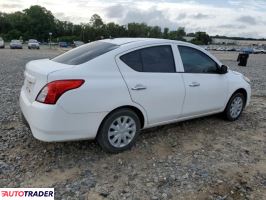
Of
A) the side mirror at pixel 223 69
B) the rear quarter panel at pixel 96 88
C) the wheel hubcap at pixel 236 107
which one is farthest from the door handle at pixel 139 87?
the wheel hubcap at pixel 236 107

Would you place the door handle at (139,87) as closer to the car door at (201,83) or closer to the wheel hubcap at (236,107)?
the car door at (201,83)

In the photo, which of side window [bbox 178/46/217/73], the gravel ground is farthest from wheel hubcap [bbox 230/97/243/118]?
side window [bbox 178/46/217/73]

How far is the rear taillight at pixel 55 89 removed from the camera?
3.74m

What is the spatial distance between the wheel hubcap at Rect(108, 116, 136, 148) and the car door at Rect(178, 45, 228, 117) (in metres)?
1.09

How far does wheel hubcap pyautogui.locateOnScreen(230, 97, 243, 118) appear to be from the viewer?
20.1 ft

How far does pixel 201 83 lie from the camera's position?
207 inches

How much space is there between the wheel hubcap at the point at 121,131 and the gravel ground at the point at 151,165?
0.63 feet

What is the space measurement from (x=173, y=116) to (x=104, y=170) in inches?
61.4

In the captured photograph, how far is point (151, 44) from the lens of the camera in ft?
15.6

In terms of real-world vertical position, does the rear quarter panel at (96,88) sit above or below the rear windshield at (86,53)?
below

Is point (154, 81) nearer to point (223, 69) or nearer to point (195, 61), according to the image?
point (195, 61)

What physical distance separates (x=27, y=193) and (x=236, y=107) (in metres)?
4.42

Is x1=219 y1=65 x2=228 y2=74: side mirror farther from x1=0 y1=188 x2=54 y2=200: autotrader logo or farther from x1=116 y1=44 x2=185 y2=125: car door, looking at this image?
x1=0 y1=188 x2=54 y2=200: autotrader logo

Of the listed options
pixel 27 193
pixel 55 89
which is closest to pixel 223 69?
pixel 55 89
